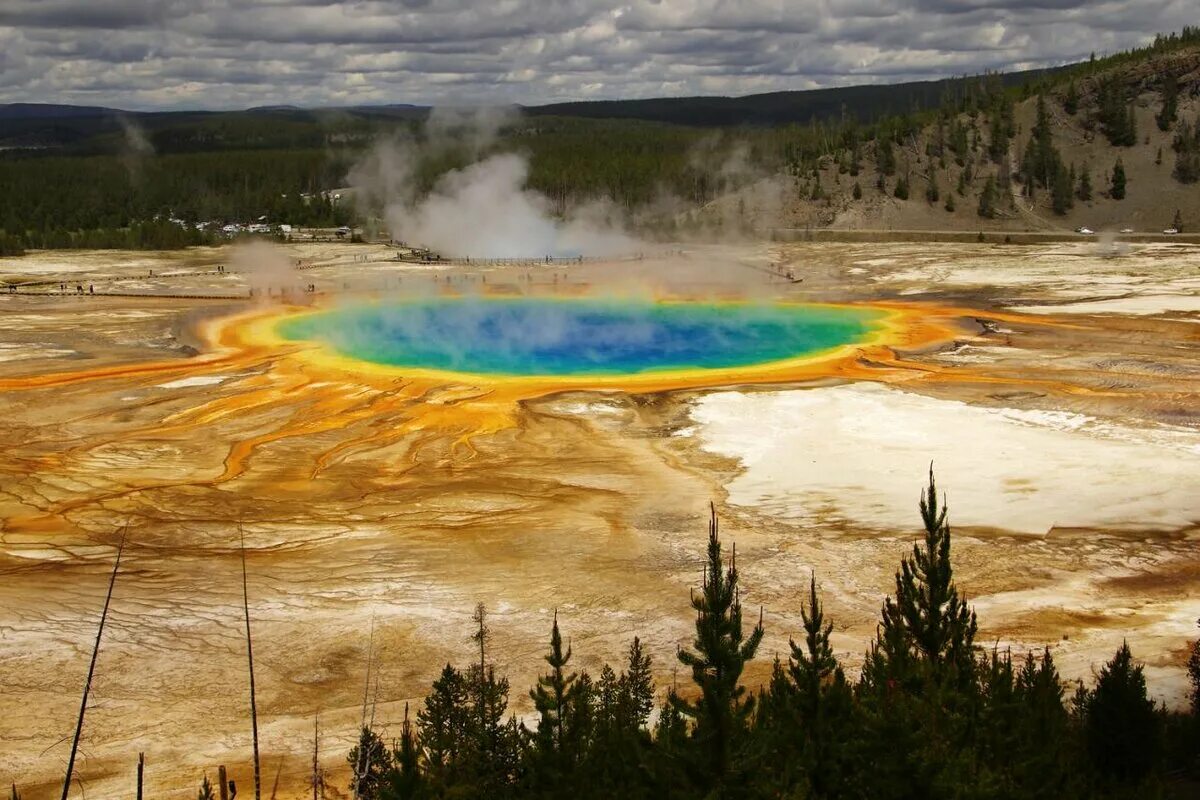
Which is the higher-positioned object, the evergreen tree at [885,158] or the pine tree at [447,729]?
the evergreen tree at [885,158]

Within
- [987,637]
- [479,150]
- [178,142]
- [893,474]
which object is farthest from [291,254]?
[178,142]

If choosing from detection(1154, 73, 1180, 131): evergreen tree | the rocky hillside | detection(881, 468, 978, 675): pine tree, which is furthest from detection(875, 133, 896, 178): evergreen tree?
detection(881, 468, 978, 675): pine tree

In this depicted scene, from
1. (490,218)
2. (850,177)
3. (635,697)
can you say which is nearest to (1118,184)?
(850,177)

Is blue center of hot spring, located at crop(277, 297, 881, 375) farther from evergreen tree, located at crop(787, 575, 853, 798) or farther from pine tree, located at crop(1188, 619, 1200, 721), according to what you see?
evergreen tree, located at crop(787, 575, 853, 798)

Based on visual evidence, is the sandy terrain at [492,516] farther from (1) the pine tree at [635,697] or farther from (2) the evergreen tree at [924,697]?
(2) the evergreen tree at [924,697]

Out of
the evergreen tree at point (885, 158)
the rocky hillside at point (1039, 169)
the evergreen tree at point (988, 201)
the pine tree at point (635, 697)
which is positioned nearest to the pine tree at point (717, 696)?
the pine tree at point (635, 697)

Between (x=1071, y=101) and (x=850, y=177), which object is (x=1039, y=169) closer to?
(x=1071, y=101)
